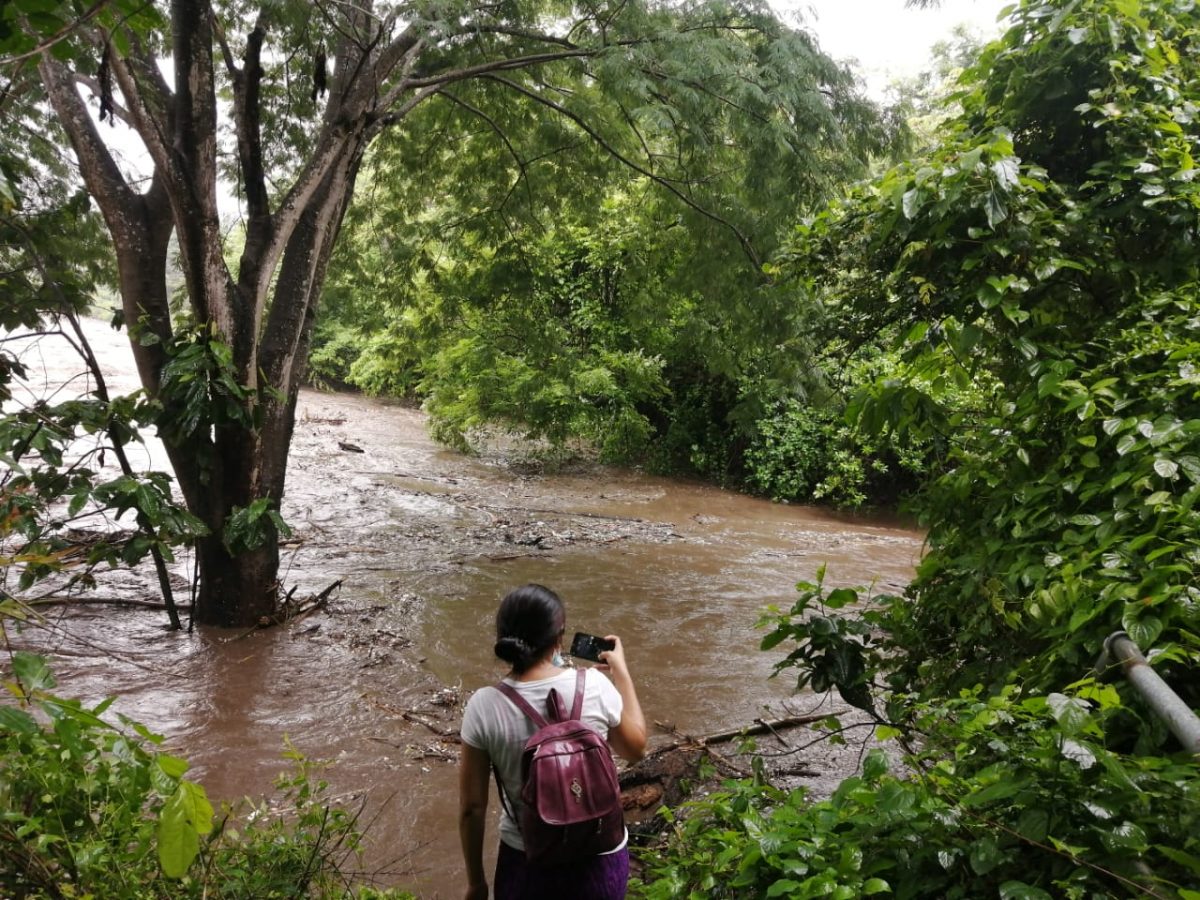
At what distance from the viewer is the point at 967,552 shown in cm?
285

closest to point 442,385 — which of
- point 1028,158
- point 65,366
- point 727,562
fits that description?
point 727,562

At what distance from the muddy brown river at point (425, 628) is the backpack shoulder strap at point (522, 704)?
1192 mm

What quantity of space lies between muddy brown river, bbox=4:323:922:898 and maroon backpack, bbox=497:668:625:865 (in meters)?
1.31

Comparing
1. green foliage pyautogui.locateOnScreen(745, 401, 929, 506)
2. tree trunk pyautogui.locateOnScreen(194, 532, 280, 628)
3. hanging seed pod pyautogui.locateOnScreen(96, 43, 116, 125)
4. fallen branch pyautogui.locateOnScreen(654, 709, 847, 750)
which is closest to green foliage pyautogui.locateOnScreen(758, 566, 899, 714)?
fallen branch pyautogui.locateOnScreen(654, 709, 847, 750)

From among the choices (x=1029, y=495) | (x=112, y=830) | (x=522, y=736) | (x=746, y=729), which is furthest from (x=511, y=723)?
(x=746, y=729)

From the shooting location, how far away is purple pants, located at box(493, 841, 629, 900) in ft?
6.58

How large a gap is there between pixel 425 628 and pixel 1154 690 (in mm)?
5471

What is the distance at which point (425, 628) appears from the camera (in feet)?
20.4

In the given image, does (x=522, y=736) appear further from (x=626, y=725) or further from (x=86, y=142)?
(x=86, y=142)

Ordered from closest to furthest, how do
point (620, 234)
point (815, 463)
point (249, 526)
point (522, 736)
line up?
point (522, 736), point (249, 526), point (815, 463), point (620, 234)

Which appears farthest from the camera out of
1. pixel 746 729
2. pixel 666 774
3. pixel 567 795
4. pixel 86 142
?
pixel 86 142

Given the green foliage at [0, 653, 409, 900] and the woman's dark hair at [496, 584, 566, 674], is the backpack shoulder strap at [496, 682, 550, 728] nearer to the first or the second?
the woman's dark hair at [496, 584, 566, 674]

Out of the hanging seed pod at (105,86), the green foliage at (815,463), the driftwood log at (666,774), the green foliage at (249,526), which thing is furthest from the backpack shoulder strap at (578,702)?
the green foliage at (815,463)

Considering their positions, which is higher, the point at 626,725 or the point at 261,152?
the point at 261,152
